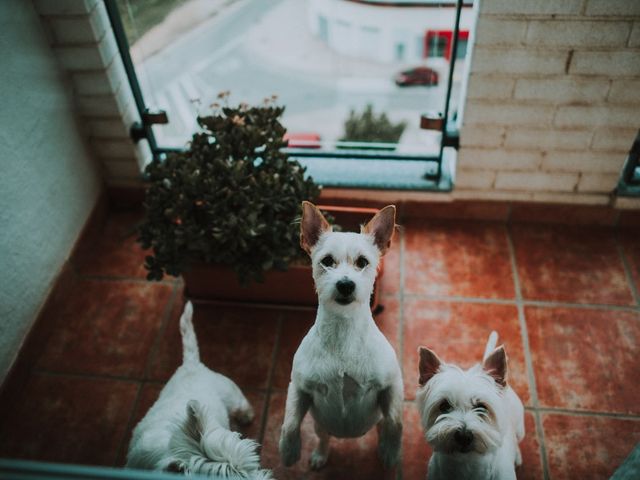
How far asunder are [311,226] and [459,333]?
3.94 feet

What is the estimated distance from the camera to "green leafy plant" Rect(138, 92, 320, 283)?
2191 mm

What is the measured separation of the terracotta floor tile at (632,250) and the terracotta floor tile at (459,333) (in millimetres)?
682

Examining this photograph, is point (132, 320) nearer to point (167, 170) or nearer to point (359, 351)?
point (167, 170)

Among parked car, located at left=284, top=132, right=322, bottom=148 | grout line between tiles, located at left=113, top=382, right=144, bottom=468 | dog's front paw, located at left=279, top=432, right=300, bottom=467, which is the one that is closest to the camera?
dog's front paw, located at left=279, top=432, right=300, bottom=467

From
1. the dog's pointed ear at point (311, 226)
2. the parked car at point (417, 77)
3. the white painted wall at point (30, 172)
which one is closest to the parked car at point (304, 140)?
the parked car at point (417, 77)

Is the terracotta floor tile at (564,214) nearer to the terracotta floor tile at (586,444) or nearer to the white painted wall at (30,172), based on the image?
the terracotta floor tile at (586,444)

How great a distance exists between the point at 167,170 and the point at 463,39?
1.50 m

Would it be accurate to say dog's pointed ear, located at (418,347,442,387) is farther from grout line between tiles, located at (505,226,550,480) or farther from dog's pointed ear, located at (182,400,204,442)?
grout line between tiles, located at (505,226,550,480)

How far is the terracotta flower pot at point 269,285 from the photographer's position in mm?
2443

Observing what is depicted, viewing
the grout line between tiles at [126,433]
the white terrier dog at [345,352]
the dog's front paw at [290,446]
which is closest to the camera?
the white terrier dog at [345,352]

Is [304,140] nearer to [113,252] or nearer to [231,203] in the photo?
[231,203]

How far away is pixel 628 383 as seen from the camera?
2256 millimetres

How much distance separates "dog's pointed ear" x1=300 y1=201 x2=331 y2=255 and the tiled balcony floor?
954 mm

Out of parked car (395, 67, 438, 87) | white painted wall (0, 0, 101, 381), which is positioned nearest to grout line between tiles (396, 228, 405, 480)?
parked car (395, 67, 438, 87)
